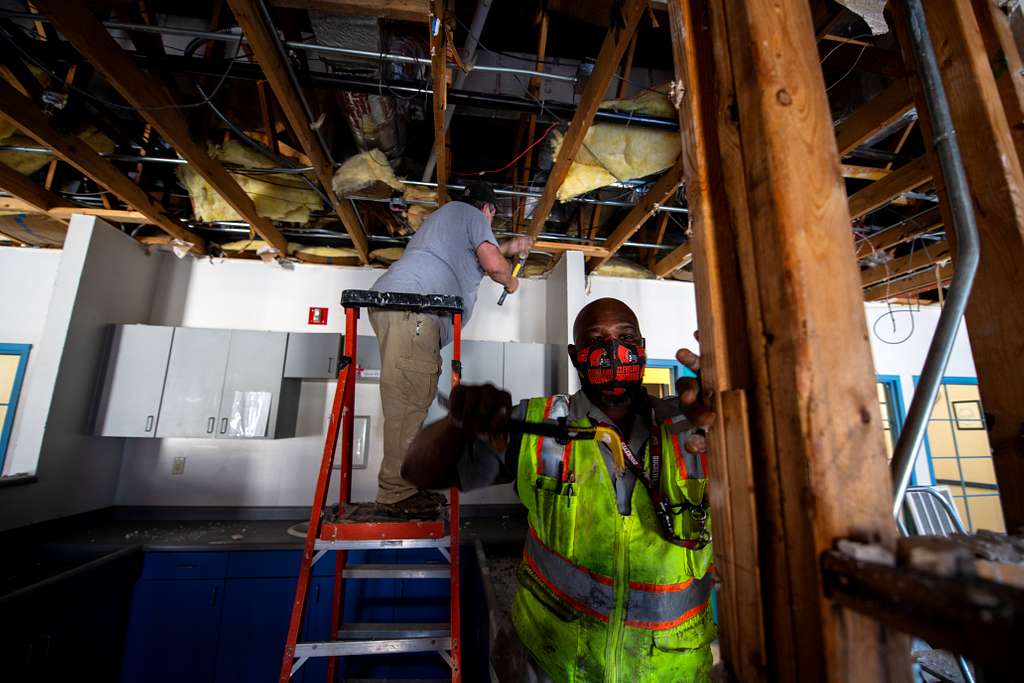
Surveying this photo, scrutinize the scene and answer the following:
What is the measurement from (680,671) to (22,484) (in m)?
3.50

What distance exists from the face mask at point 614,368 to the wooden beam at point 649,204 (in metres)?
1.23

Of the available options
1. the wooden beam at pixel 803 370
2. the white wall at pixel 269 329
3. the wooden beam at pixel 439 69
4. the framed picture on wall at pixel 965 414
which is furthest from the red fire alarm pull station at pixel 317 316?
the framed picture on wall at pixel 965 414

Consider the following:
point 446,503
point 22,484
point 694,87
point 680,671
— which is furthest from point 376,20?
point 22,484

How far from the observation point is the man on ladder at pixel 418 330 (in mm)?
1734

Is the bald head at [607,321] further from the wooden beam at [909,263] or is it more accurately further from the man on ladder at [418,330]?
Answer: the wooden beam at [909,263]

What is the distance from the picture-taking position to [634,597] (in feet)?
3.60

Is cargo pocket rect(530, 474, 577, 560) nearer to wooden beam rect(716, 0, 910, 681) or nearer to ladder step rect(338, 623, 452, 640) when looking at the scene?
wooden beam rect(716, 0, 910, 681)

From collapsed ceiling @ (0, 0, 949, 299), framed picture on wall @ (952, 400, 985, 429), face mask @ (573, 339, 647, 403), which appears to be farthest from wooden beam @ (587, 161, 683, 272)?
framed picture on wall @ (952, 400, 985, 429)

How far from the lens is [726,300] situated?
561 millimetres

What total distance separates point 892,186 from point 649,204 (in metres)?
1.24

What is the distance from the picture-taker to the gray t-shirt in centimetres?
190

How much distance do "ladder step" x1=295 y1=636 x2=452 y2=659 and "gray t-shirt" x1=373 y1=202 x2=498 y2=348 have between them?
1202mm

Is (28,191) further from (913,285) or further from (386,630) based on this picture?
(913,285)

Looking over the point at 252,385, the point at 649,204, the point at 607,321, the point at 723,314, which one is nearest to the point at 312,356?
the point at 252,385
